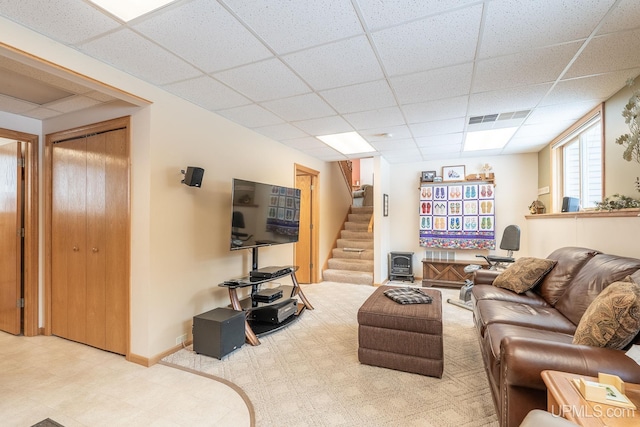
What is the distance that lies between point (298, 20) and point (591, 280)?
8.92 feet

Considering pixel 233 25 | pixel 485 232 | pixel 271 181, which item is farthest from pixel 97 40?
pixel 485 232

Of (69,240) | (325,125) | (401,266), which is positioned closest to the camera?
(69,240)

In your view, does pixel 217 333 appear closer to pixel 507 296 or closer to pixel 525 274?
pixel 507 296

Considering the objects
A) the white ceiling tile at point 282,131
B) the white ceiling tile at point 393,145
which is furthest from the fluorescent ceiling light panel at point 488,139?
the white ceiling tile at point 282,131

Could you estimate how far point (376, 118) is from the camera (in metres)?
3.46

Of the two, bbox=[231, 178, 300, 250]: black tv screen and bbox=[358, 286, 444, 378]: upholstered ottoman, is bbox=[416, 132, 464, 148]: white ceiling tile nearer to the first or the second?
bbox=[231, 178, 300, 250]: black tv screen

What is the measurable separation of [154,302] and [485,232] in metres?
5.38

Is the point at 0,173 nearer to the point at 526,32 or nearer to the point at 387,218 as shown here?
the point at 526,32

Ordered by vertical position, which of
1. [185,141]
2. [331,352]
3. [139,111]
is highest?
[139,111]

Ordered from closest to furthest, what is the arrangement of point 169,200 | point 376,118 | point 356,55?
point 356,55 < point 169,200 < point 376,118

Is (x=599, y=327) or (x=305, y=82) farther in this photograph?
(x=305, y=82)

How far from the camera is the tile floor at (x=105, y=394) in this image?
6.16ft

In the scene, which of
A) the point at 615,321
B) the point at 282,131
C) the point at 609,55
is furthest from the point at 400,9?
the point at 282,131

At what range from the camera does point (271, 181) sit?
4.29 m
